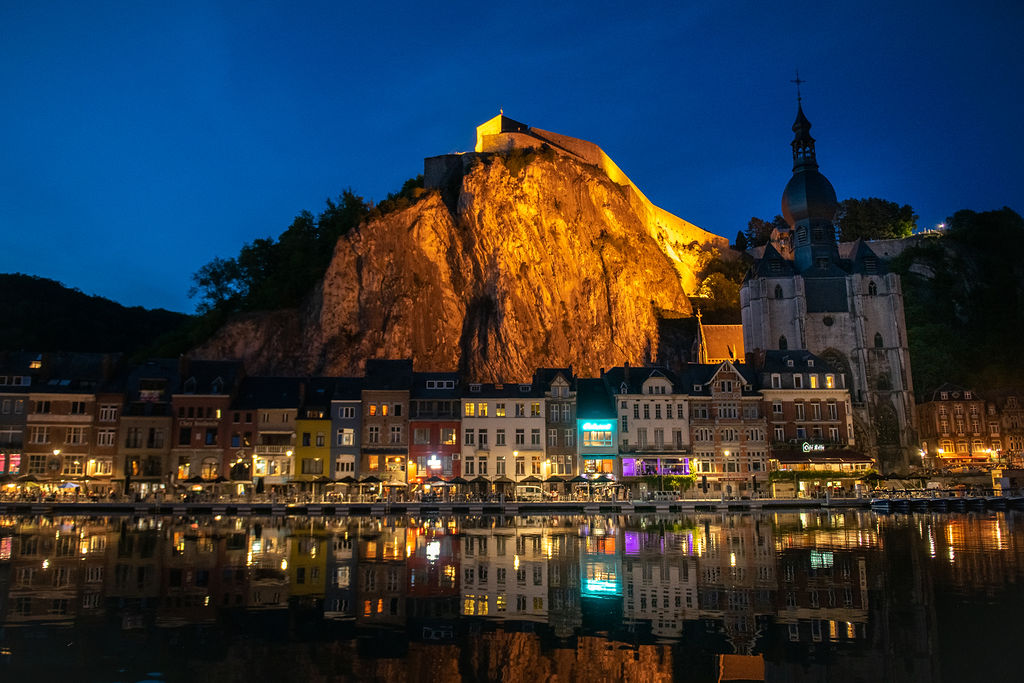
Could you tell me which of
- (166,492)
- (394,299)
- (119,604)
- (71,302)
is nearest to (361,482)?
(166,492)

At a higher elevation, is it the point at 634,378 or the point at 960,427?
the point at 634,378

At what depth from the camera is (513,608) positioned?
17.7m

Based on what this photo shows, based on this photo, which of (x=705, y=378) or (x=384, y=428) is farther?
(x=705, y=378)

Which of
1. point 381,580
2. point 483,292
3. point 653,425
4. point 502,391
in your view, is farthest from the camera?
point 483,292

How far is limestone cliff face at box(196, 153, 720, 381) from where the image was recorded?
7175 cm

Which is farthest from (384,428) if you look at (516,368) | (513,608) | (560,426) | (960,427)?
(960,427)

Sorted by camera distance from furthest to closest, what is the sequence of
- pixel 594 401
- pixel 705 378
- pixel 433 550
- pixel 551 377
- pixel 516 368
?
pixel 516 368 → pixel 705 378 → pixel 551 377 → pixel 594 401 → pixel 433 550

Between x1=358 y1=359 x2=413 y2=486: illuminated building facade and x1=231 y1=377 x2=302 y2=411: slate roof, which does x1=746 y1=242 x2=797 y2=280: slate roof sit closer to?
x1=358 y1=359 x2=413 y2=486: illuminated building facade

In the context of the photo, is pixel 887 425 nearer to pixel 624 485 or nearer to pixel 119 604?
pixel 624 485

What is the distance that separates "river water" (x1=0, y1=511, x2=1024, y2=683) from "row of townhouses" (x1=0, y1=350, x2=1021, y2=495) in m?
24.5

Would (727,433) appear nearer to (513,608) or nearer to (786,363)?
(786,363)

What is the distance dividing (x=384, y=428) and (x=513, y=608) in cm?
4034

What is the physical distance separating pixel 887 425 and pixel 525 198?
131ft

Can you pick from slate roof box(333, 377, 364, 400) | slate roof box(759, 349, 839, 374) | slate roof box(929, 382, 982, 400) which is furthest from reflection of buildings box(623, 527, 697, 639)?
slate roof box(929, 382, 982, 400)
